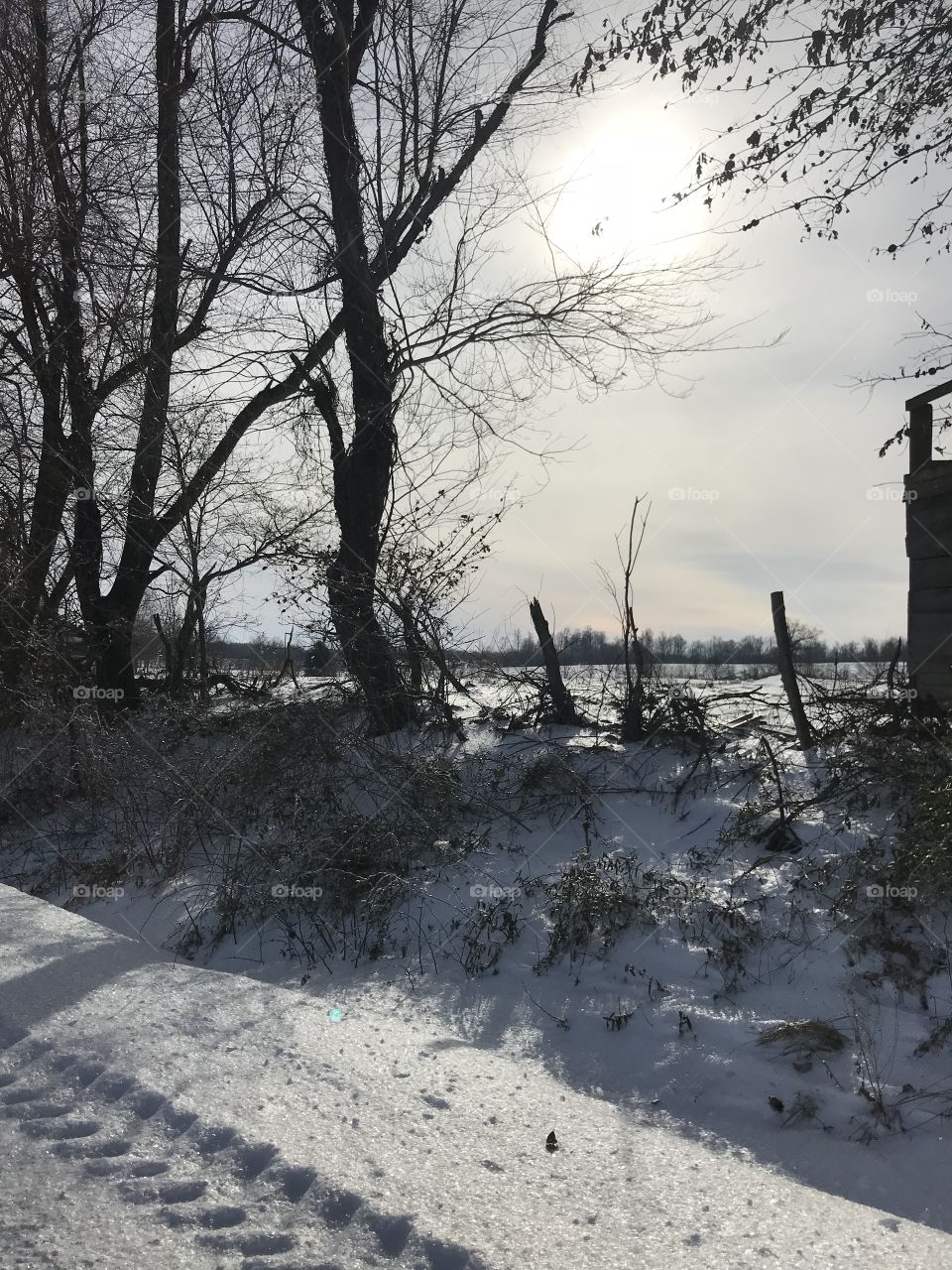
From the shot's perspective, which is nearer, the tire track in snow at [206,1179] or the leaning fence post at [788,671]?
the tire track in snow at [206,1179]

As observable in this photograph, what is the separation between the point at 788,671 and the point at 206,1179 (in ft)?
20.0

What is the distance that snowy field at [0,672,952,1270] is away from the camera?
245 centimetres

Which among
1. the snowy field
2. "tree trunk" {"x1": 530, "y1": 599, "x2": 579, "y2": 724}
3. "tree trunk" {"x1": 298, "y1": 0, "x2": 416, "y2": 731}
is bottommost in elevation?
the snowy field

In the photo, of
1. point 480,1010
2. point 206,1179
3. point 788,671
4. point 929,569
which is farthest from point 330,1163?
point 929,569

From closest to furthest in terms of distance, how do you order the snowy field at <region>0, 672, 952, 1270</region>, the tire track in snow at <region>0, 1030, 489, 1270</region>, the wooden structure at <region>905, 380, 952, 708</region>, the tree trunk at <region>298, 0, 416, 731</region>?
the tire track in snow at <region>0, 1030, 489, 1270</region>
the snowy field at <region>0, 672, 952, 1270</region>
the wooden structure at <region>905, 380, 952, 708</region>
the tree trunk at <region>298, 0, 416, 731</region>

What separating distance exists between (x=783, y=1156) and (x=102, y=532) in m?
11.4

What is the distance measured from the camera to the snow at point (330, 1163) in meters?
2.28

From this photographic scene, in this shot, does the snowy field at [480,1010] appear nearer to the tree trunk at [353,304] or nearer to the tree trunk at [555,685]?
the tree trunk at [555,685]

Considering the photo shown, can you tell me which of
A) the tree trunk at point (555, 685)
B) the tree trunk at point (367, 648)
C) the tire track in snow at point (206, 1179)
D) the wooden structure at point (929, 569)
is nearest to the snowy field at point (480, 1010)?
the tire track in snow at point (206, 1179)

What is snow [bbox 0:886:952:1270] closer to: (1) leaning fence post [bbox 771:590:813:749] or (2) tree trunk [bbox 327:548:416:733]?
(1) leaning fence post [bbox 771:590:813:749]

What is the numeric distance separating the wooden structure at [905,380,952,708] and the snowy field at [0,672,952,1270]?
895mm

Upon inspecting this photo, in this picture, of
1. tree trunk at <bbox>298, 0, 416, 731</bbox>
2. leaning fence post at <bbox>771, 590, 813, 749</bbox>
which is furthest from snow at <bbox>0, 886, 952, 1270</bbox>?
tree trunk at <bbox>298, 0, 416, 731</bbox>

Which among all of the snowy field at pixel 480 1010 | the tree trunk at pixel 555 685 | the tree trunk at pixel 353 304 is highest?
Answer: the tree trunk at pixel 353 304

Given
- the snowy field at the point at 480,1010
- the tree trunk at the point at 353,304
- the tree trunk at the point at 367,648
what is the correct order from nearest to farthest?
1. the snowy field at the point at 480,1010
2. the tree trunk at the point at 367,648
3. the tree trunk at the point at 353,304
